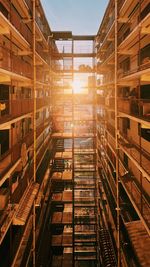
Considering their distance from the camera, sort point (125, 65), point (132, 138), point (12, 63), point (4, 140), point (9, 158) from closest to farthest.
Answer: point (9, 158), point (12, 63), point (4, 140), point (132, 138), point (125, 65)

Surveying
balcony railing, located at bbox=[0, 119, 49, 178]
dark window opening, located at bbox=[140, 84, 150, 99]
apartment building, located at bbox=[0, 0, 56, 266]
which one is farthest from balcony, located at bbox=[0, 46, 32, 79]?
dark window opening, located at bbox=[140, 84, 150, 99]

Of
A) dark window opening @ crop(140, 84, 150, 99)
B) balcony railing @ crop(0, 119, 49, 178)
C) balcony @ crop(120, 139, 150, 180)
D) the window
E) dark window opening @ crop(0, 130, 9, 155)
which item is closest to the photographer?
balcony @ crop(120, 139, 150, 180)

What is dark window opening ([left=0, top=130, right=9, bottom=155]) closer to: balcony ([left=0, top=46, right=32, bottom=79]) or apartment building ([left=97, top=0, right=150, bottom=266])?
balcony ([left=0, top=46, right=32, bottom=79])

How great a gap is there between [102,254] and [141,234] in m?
3.23

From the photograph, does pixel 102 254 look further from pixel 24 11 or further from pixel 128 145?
pixel 24 11

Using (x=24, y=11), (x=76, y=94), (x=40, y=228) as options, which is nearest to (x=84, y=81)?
(x=76, y=94)

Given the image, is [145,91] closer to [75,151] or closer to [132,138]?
[132,138]

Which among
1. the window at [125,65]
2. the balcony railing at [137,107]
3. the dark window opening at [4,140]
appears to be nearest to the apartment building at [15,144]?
the dark window opening at [4,140]

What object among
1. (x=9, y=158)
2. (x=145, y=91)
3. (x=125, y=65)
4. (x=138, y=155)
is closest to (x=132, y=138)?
(x=145, y=91)

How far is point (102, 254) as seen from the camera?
9.39 m

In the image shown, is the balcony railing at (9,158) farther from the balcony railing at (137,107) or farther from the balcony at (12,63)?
the balcony railing at (137,107)

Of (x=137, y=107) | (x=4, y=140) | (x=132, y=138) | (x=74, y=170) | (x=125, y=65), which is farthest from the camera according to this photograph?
(x=74, y=170)

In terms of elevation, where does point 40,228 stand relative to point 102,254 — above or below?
above

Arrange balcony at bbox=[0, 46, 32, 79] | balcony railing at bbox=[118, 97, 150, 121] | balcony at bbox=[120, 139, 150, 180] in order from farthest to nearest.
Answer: balcony at bbox=[0, 46, 32, 79] < balcony railing at bbox=[118, 97, 150, 121] < balcony at bbox=[120, 139, 150, 180]
